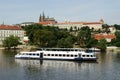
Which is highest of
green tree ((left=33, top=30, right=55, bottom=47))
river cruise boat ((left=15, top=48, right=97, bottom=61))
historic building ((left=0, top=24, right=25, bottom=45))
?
historic building ((left=0, top=24, right=25, bottom=45))

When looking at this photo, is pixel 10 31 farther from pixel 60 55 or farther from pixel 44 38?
pixel 60 55

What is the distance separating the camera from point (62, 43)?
8700cm

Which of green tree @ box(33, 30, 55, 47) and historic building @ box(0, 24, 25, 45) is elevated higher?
historic building @ box(0, 24, 25, 45)

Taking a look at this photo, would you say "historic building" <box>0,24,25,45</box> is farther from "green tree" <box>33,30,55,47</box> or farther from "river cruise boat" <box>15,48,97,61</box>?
"river cruise boat" <box>15,48,97,61</box>

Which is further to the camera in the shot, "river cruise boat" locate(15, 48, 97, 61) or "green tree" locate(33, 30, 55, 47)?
"green tree" locate(33, 30, 55, 47)

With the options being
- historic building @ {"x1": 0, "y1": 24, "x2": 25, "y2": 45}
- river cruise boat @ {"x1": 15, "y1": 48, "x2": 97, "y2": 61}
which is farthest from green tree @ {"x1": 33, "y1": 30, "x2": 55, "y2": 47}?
historic building @ {"x1": 0, "y1": 24, "x2": 25, "y2": 45}

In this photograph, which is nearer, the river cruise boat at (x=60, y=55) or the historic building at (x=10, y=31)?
the river cruise boat at (x=60, y=55)

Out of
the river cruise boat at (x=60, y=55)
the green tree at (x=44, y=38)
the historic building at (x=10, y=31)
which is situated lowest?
the river cruise boat at (x=60, y=55)

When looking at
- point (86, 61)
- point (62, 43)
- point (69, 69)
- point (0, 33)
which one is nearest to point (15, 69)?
point (69, 69)

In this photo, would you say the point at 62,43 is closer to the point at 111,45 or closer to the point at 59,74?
the point at 111,45

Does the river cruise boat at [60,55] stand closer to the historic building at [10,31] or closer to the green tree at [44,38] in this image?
the green tree at [44,38]

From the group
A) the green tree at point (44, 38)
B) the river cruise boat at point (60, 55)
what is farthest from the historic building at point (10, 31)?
the river cruise boat at point (60, 55)

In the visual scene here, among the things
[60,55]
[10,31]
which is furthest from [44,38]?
[10,31]

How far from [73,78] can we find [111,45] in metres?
73.1
